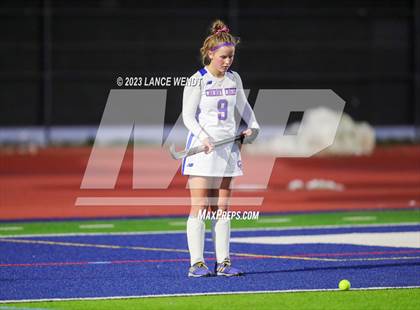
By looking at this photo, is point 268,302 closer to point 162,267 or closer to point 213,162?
point 213,162

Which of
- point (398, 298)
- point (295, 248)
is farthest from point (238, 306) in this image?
point (295, 248)

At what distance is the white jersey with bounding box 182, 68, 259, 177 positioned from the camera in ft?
29.2

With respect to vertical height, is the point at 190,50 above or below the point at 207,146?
below

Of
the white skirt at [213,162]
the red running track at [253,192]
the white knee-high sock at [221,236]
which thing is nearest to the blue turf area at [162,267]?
the white knee-high sock at [221,236]

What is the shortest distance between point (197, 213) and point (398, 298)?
1816 millimetres

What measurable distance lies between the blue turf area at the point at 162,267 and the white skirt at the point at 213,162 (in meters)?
0.84

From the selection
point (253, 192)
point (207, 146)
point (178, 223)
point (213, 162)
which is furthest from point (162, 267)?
point (253, 192)

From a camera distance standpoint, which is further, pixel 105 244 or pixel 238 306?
pixel 105 244

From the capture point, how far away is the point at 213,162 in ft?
29.2

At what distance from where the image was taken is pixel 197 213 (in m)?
9.00

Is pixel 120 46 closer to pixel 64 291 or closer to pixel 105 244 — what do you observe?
pixel 105 244

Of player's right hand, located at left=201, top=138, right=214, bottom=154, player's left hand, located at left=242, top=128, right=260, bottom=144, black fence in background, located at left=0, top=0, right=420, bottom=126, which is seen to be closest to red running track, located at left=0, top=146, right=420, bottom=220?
black fence in background, located at left=0, top=0, right=420, bottom=126

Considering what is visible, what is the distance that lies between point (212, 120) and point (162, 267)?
1482mm

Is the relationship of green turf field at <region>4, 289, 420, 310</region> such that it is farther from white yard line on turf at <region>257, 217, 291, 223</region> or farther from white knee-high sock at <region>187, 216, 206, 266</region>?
white yard line on turf at <region>257, 217, 291, 223</region>
